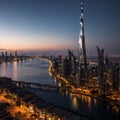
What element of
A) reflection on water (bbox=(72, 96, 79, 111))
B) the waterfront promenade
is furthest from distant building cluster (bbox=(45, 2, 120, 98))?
the waterfront promenade

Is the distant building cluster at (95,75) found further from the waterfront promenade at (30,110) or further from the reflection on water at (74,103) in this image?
the waterfront promenade at (30,110)

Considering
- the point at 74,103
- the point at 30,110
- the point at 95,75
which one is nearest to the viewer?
the point at 30,110

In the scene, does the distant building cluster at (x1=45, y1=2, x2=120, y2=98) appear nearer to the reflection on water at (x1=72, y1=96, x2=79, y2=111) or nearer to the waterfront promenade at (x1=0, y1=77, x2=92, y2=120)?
the reflection on water at (x1=72, y1=96, x2=79, y2=111)

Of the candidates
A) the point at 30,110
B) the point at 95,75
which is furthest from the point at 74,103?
the point at 95,75

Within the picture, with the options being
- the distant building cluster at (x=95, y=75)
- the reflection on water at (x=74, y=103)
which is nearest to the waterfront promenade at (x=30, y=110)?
the reflection on water at (x=74, y=103)

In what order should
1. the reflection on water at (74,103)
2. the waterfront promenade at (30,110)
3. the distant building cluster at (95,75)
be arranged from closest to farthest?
1. the waterfront promenade at (30,110)
2. the reflection on water at (74,103)
3. the distant building cluster at (95,75)

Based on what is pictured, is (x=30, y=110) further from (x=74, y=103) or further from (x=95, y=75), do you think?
(x=95, y=75)

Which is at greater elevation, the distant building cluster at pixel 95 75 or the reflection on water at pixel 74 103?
the distant building cluster at pixel 95 75

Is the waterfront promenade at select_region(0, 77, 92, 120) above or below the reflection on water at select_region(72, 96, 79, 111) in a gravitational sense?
above

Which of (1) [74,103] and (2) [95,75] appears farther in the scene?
(2) [95,75]

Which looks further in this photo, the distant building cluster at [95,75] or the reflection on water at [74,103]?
the distant building cluster at [95,75]

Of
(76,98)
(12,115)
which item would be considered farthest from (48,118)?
(76,98)
